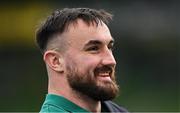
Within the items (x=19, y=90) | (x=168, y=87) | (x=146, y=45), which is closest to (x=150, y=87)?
(x=168, y=87)

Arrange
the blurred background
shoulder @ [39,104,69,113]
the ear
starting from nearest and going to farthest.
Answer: shoulder @ [39,104,69,113] < the ear < the blurred background

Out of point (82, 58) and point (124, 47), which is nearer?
point (82, 58)

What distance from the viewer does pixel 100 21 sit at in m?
3.01

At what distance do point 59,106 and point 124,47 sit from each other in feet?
33.7

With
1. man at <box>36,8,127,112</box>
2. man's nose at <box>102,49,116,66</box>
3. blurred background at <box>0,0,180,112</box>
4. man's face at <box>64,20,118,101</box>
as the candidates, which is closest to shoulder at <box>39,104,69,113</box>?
man at <box>36,8,127,112</box>

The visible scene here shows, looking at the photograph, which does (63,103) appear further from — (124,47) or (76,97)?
(124,47)

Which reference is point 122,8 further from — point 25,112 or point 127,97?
point 25,112

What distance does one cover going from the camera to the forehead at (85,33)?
2.92 m

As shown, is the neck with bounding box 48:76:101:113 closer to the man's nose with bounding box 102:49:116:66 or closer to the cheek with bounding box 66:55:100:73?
the cheek with bounding box 66:55:100:73

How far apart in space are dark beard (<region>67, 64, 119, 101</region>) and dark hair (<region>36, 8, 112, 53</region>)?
203 millimetres

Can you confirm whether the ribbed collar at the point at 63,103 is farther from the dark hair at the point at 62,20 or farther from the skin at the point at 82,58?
the dark hair at the point at 62,20

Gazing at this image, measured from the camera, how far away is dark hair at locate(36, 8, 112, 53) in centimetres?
297

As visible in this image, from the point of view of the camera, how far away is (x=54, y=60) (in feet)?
9.83

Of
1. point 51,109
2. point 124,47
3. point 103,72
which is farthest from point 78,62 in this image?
point 124,47
